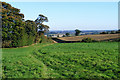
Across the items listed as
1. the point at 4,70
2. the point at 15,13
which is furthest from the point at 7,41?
the point at 4,70

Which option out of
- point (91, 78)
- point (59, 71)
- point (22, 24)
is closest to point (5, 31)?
point (22, 24)

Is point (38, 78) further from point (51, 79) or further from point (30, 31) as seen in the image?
point (30, 31)

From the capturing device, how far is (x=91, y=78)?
331 inches

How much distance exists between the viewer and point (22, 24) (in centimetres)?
2634

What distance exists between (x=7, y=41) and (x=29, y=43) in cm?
480

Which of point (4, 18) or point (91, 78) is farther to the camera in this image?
point (4, 18)

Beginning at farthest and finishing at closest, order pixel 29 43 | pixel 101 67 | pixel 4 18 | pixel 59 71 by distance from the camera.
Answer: pixel 29 43, pixel 4 18, pixel 101 67, pixel 59 71

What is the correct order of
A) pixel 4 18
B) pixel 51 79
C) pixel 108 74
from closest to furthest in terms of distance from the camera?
pixel 51 79
pixel 108 74
pixel 4 18

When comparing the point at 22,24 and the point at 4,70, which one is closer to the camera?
the point at 4,70

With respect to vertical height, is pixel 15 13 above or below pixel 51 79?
above

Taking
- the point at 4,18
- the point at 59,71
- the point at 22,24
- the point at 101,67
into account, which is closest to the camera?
the point at 59,71

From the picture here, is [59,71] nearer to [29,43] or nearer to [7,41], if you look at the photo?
[7,41]

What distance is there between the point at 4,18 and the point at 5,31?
6.45 ft

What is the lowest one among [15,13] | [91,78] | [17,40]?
[91,78]
